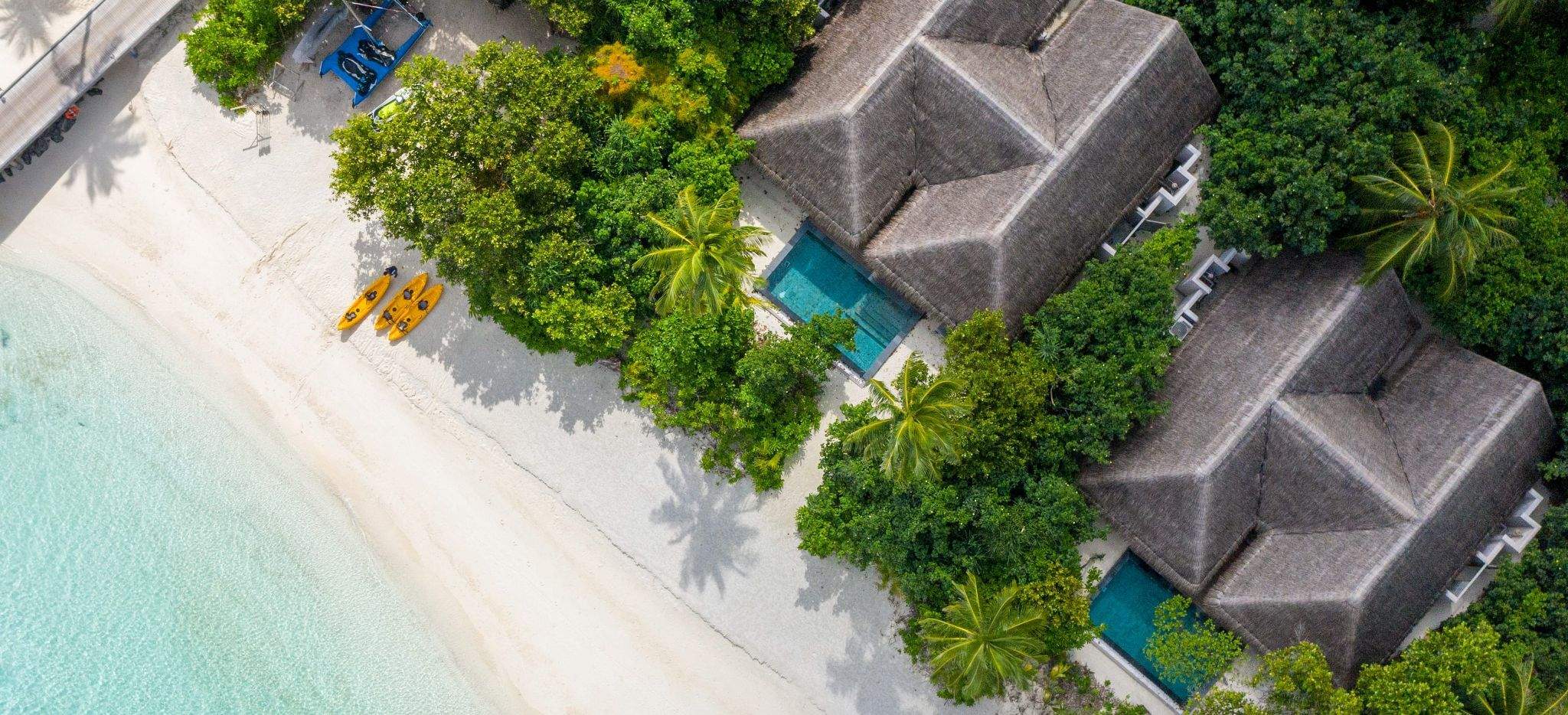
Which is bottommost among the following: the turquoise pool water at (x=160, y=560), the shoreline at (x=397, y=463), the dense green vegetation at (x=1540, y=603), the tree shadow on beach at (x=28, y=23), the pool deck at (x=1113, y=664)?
the turquoise pool water at (x=160, y=560)

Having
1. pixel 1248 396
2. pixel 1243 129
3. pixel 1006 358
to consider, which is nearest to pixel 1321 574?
pixel 1248 396

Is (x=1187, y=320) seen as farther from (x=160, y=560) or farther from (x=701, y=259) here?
(x=160, y=560)

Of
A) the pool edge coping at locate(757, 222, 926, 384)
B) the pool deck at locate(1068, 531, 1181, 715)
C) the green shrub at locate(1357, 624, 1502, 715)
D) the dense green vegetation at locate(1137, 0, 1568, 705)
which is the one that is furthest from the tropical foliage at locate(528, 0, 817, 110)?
the green shrub at locate(1357, 624, 1502, 715)

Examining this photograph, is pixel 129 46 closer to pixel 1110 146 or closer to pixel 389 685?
pixel 389 685

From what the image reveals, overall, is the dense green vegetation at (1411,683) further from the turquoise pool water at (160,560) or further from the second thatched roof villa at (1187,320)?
the turquoise pool water at (160,560)

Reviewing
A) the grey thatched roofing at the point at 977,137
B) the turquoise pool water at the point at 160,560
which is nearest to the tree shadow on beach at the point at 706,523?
the turquoise pool water at the point at 160,560

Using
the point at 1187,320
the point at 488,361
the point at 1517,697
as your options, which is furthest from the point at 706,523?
the point at 1517,697
